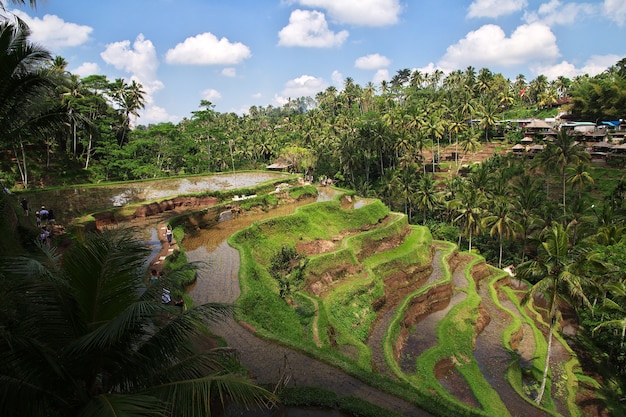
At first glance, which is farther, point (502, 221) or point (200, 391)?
point (502, 221)

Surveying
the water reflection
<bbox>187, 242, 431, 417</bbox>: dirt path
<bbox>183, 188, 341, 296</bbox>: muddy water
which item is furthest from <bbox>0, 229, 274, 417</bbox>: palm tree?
the water reflection

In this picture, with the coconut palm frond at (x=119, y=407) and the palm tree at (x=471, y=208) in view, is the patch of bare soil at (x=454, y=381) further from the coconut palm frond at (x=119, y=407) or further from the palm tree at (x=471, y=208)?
the palm tree at (x=471, y=208)

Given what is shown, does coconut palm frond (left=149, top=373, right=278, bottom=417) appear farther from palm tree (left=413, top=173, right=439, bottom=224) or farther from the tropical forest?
palm tree (left=413, top=173, right=439, bottom=224)

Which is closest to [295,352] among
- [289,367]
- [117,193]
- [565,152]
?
[289,367]

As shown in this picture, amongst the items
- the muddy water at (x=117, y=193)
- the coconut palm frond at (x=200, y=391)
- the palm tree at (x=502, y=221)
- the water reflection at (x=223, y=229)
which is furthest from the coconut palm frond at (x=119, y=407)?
the palm tree at (x=502, y=221)

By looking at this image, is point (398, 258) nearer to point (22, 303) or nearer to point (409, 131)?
point (22, 303)

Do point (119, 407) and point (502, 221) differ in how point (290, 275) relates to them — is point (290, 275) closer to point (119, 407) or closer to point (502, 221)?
point (119, 407)
